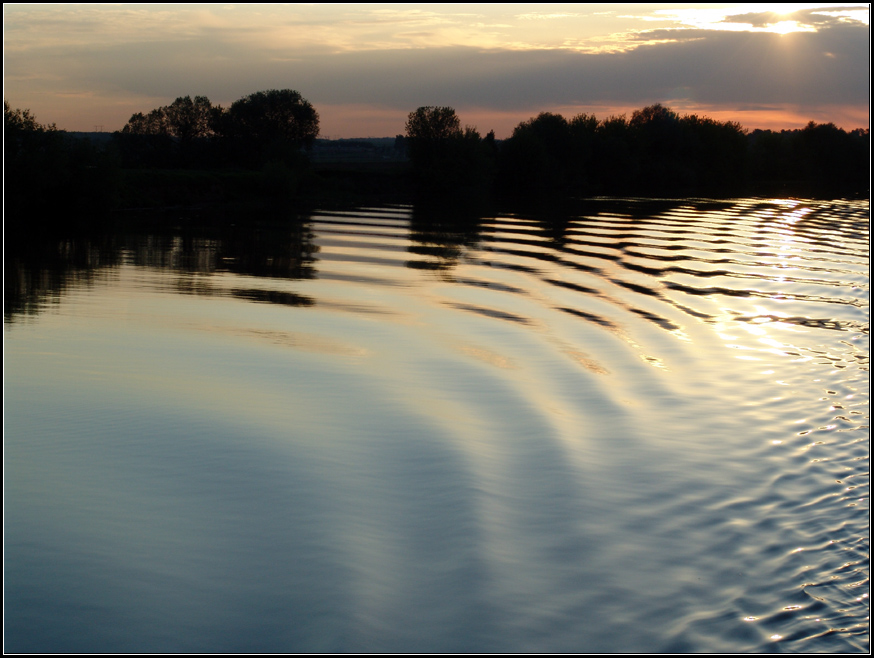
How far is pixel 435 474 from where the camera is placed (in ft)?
26.9

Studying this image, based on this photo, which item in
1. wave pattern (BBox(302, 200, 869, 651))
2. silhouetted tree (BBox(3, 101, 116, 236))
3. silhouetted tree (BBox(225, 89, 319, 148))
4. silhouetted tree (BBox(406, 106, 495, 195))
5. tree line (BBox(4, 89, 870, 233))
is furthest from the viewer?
silhouetted tree (BBox(225, 89, 319, 148))

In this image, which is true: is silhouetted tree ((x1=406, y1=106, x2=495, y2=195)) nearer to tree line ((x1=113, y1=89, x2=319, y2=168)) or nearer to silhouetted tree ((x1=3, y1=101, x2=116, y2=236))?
tree line ((x1=113, y1=89, x2=319, y2=168))

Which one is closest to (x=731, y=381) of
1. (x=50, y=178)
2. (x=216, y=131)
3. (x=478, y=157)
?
(x=50, y=178)

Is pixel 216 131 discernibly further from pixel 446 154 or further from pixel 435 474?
pixel 435 474

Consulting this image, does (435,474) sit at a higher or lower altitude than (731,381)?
lower

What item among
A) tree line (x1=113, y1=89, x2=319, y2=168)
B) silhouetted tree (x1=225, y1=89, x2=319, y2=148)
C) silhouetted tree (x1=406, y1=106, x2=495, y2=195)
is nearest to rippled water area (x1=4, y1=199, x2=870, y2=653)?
silhouetted tree (x1=406, y1=106, x2=495, y2=195)

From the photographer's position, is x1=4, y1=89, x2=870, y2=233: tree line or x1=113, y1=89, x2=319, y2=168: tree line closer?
x1=4, y1=89, x2=870, y2=233: tree line

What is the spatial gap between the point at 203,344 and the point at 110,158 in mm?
35376

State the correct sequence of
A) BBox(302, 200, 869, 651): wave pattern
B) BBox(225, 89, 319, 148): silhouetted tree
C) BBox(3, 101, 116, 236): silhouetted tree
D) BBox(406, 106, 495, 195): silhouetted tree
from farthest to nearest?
BBox(225, 89, 319, 148): silhouetted tree
BBox(406, 106, 495, 195): silhouetted tree
BBox(3, 101, 116, 236): silhouetted tree
BBox(302, 200, 869, 651): wave pattern

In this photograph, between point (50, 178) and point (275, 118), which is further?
point (275, 118)

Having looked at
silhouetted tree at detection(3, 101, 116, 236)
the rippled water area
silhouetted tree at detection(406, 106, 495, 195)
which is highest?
silhouetted tree at detection(406, 106, 495, 195)

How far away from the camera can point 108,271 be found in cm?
2284

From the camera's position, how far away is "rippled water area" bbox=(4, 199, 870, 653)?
5660 mm

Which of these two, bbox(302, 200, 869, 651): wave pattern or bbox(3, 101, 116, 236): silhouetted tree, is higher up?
bbox(3, 101, 116, 236): silhouetted tree
